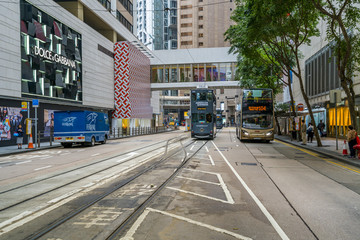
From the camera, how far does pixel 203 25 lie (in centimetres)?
10675

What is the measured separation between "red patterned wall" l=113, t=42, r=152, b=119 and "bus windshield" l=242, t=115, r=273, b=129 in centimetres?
2488

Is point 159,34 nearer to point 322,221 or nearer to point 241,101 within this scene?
point 241,101

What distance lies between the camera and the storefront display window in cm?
2489

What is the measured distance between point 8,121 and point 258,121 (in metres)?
18.6

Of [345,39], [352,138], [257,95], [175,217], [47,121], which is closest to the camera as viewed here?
[175,217]

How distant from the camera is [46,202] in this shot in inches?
265

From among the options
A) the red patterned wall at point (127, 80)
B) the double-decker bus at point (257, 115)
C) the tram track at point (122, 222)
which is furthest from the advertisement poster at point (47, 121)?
the tram track at point (122, 222)

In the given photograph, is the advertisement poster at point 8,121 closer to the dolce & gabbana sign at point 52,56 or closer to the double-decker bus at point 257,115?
the dolce & gabbana sign at point 52,56

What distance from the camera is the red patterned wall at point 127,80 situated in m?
45.7

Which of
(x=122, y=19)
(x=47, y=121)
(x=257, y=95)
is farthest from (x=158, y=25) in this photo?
(x=257, y=95)

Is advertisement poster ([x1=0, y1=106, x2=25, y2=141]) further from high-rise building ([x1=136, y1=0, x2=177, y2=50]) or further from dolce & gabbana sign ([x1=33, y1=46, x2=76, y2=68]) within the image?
high-rise building ([x1=136, y1=0, x2=177, y2=50])

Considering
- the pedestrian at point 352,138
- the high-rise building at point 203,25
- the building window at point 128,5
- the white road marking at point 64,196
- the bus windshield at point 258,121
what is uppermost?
the high-rise building at point 203,25

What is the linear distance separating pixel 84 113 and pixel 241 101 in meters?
12.2

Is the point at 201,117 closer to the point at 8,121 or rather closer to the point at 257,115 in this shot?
the point at 257,115
